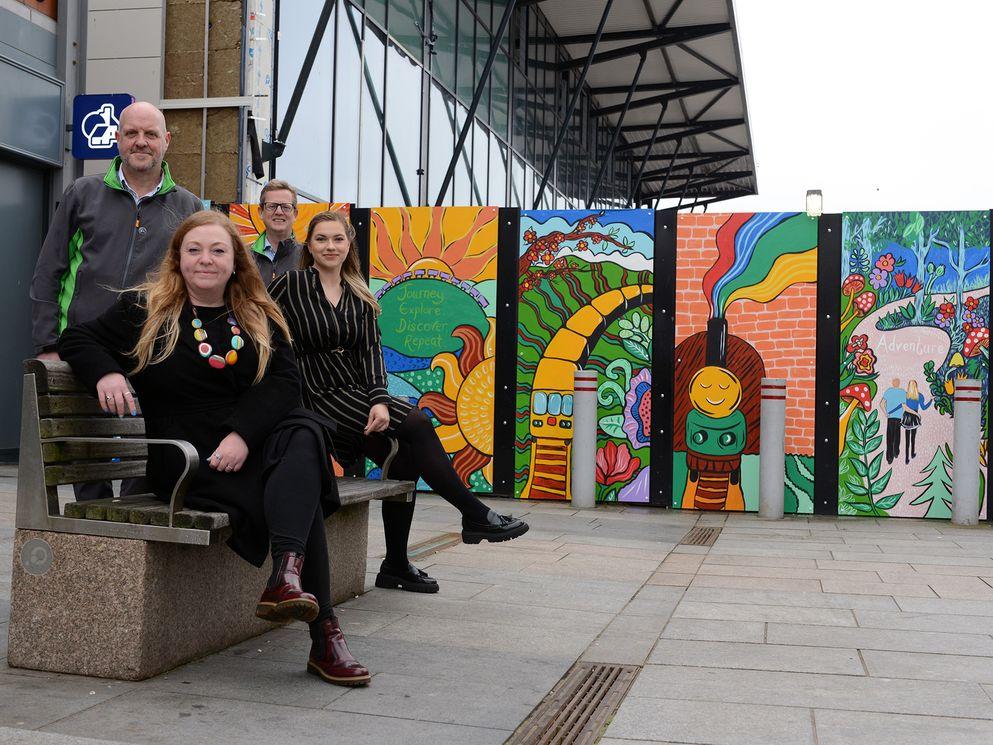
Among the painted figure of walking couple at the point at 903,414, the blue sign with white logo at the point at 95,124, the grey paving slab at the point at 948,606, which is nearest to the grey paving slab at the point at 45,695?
the grey paving slab at the point at 948,606

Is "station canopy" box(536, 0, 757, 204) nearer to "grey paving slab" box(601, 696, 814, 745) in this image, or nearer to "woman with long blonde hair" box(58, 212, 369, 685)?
"woman with long blonde hair" box(58, 212, 369, 685)

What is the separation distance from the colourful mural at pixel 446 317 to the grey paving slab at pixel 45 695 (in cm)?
622

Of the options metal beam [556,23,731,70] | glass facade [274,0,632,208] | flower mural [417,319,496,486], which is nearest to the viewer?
flower mural [417,319,496,486]

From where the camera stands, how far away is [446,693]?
11.4 ft

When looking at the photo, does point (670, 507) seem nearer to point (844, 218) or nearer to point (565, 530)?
point (565, 530)

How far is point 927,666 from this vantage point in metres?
3.96

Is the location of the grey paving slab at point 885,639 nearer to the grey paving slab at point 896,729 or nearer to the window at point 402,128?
the grey paving slab at point 896,729

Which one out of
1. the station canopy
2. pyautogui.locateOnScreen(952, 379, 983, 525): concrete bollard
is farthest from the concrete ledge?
the station canopy

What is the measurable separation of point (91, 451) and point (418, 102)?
13.2 metres

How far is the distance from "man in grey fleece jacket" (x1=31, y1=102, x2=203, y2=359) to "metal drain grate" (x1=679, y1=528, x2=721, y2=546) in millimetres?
4168

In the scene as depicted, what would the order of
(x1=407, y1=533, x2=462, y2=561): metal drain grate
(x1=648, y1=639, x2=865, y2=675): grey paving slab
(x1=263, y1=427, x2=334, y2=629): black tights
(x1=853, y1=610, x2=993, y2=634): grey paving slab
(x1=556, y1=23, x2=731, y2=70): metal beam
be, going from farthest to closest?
(x1=556, y1=23, x2=731, y2=70): metal beam → (x1=407, y1=533, x2=462, y2=561): metal drain grate → (x1=853, y1=610, x2=993, y2=634): grey paving slab → (x1=648, y1=639, x2=865, y2=675): grey paving slab → (x1=263, y1=427, x2=334, y2=629): black tights

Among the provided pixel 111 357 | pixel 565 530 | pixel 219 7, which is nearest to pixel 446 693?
pixel 111 357

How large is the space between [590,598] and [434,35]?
13.2 metres

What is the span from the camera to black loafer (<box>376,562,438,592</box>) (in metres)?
5.15
